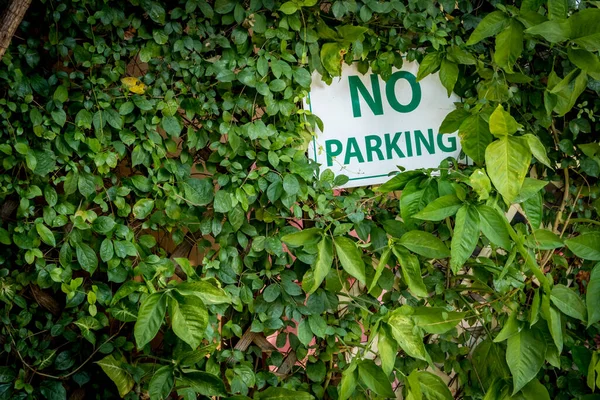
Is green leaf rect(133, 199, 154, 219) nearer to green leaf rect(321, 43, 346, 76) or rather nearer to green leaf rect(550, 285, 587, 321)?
green leaf rect(321, 43, 346, 76)

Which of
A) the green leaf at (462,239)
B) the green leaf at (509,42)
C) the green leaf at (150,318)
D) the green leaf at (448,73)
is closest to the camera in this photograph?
the green leaf at (150,318)

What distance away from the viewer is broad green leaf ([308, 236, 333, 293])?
1.41 metres

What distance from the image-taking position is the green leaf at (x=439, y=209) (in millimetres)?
1364

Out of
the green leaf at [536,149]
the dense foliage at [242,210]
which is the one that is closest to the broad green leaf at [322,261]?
the dense foliage at [242,210]

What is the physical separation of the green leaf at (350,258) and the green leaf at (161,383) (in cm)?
44

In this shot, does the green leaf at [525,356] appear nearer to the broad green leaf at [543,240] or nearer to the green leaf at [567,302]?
the green leaf at [567,302]

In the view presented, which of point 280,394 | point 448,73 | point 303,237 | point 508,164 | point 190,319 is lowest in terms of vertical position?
point 280,394

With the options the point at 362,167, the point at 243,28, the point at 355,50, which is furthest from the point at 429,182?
the point at 243,28

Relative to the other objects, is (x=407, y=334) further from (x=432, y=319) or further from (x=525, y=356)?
(x=525, y=356)

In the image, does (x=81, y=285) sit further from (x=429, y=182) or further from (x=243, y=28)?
(x=429, y=182)

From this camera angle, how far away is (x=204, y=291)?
1332mm

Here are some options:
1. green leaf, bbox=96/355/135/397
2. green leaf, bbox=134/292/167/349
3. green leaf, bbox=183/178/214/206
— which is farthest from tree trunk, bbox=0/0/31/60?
green leaf, bbox=96/355/135/397

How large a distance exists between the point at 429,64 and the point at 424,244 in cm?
50

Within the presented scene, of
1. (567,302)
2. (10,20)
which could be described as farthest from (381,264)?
(10,20)
